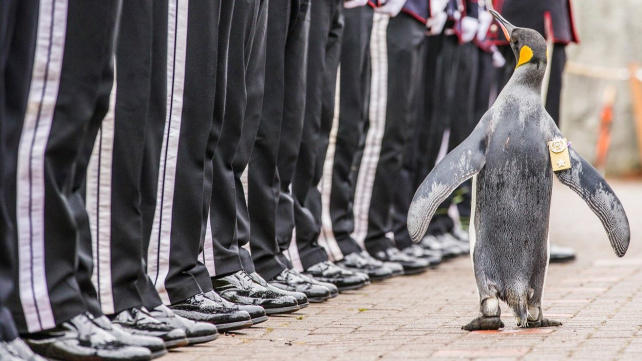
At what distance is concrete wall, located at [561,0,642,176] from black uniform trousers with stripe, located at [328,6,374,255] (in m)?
10.5

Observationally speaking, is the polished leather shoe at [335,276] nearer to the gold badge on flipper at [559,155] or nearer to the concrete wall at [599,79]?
the gold badge on flipper at [559,155]

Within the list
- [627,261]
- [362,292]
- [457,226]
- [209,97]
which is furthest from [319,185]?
[457,226]

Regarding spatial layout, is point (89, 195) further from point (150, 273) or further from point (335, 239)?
point (335, 239)

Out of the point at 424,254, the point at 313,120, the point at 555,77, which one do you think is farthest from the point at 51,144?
the point at 555,77

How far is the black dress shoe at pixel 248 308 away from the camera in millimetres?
3367

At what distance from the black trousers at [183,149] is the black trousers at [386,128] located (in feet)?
6.13

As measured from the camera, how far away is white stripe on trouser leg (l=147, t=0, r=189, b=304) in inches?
125

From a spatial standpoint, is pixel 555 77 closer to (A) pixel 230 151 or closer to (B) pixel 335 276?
(B) pixel 335 276

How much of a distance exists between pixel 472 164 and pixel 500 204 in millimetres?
139

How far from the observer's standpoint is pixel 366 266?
4.88 m

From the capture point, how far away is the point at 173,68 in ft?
10.6

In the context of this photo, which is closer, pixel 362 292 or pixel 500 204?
pixel 500 204

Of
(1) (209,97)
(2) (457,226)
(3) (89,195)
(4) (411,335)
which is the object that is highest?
(1) (209,97)

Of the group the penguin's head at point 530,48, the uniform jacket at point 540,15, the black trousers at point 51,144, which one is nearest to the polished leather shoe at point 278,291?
the penguin's head at point 530,48
